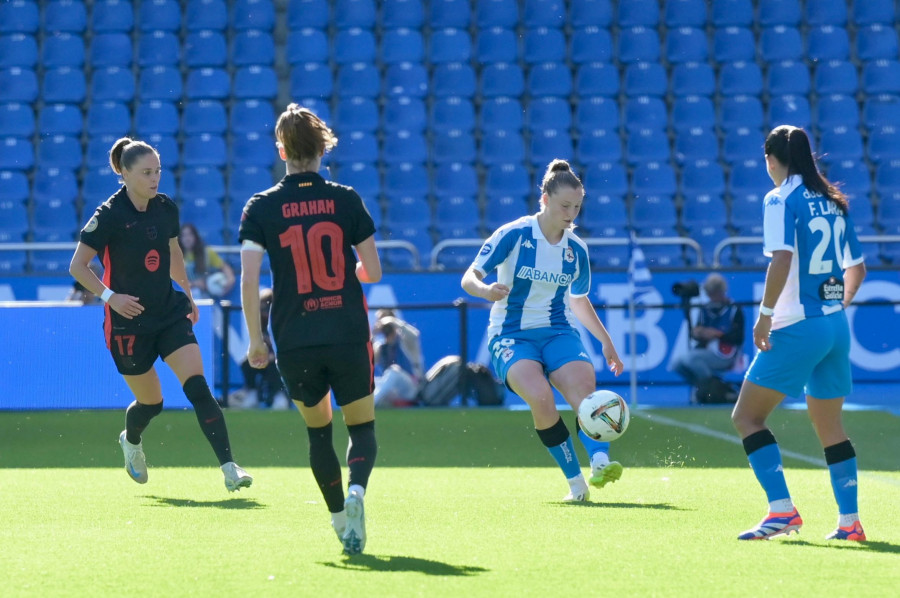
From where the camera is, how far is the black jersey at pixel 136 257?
7.63 metres

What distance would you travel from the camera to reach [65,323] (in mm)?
14234

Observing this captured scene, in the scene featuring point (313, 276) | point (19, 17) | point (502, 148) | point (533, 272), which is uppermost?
point (19, 17)

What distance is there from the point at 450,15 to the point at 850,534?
612 inches

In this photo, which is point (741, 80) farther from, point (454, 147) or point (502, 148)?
point (454, 147)

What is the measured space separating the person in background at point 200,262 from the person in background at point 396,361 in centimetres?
209

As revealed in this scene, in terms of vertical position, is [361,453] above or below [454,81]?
below

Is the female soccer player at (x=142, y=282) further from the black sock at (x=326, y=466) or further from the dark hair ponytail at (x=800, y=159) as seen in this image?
the dark hair ponytail at (x=800, y=159)

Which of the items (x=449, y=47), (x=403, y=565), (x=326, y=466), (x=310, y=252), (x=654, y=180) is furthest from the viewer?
(x=449, y=47)

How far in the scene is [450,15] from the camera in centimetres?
2017

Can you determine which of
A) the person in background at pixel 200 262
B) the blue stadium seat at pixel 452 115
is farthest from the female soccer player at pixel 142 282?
the blue stadium seat at pixel 452 115

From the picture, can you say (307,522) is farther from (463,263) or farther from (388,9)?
(388,9)

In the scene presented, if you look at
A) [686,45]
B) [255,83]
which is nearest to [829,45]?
[686,45]

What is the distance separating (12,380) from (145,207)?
23.2 feet

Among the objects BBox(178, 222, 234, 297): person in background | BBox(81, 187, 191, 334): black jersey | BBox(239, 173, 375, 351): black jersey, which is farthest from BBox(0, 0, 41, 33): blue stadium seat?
BBox(239, 173, 375, 351): black jersey
